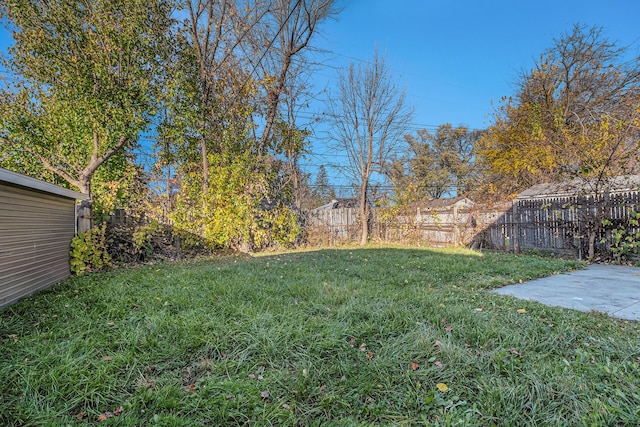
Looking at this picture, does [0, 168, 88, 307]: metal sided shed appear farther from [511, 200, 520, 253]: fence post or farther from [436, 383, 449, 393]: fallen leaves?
[511, 200, 520, 253]: fence post

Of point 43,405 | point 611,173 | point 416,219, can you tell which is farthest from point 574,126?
point 43,405

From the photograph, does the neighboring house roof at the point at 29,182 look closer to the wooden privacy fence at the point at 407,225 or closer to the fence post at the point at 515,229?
the wooden privacy fence at the point at 407,225

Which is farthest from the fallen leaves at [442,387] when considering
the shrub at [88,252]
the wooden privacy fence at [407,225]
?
the wooden privacy fence at [407,225]

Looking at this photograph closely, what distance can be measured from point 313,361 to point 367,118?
9389mm

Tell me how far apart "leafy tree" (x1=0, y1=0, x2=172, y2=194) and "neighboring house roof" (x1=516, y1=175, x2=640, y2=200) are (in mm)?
9328

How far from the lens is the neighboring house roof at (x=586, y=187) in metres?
6.26

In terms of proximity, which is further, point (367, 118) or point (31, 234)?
point (367, 118)

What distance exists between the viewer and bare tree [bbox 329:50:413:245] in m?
10.2

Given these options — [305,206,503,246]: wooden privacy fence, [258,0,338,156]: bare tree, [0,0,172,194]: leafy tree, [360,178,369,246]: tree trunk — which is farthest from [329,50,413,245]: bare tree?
[0,0,172,194]: leafy tree

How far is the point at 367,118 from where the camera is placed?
408 inches

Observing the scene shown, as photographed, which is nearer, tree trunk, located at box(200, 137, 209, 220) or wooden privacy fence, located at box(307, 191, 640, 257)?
wooden privacy fence, located at box(307, 191, 640, 257)

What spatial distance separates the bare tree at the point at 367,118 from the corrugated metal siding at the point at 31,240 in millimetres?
7538

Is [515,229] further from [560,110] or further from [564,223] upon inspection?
[560,110]

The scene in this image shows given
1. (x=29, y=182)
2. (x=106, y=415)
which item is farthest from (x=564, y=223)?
(x=29, y=182)
